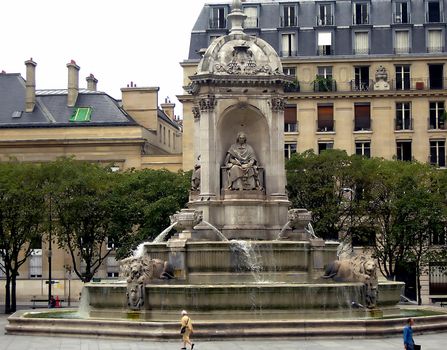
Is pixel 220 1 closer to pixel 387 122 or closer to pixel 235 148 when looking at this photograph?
pixel 387 122

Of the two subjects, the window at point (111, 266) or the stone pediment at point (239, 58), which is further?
the window at point (111, 266)

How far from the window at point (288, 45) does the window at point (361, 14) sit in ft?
17.3

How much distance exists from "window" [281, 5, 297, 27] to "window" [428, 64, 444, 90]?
1162 centimetres

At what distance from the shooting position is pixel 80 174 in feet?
262

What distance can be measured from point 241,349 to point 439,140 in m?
60.2

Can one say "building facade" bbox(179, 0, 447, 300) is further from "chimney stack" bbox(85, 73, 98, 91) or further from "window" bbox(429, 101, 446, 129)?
"chimney stack" bbox(85, 73, 98, 91)

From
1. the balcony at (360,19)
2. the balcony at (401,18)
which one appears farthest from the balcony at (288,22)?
the balcony at (401,18)

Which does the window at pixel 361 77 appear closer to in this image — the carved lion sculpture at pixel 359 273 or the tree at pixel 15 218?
the tree at pixel 15 218

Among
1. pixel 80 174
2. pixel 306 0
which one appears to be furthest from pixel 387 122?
pixel 80 174

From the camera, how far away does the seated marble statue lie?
46.5 meters

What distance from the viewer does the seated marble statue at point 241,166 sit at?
153ft

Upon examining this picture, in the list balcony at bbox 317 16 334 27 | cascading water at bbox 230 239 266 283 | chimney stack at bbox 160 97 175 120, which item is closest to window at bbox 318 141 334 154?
balcony at bbox 317 16 334 27

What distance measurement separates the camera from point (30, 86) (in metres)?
106

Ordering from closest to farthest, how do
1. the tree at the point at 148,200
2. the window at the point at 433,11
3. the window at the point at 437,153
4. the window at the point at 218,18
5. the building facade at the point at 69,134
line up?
the tree at the point at 148,200 < the window at the point at 437,153 < the window at the point at 433,11 < the window at the point at 218,18 < the building facade at the point at 69,134
